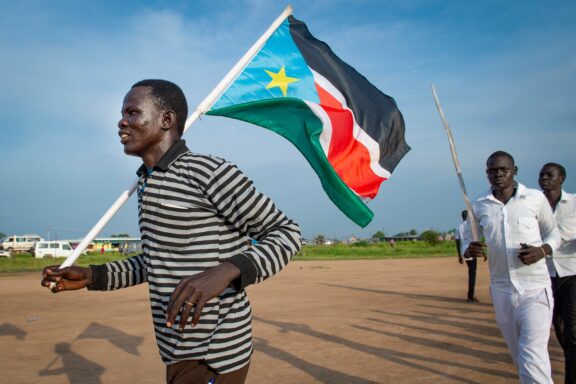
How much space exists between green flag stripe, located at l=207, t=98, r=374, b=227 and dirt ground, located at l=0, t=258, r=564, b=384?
195 cm

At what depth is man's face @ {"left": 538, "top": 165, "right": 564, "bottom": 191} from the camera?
5.95 m

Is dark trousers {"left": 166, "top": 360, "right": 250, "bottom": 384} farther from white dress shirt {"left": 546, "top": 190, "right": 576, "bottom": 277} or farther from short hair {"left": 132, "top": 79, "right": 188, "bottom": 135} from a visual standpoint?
white dress shirt {"left": 546, "top": 190, "right": 576, "bottom": 277}

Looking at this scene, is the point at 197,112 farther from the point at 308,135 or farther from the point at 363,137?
the point at 363,137

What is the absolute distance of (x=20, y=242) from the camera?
58.7 metres

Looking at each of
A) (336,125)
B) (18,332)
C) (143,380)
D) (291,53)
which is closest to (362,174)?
(336,125)

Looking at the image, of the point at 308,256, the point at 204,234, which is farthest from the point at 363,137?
the point at 308,256

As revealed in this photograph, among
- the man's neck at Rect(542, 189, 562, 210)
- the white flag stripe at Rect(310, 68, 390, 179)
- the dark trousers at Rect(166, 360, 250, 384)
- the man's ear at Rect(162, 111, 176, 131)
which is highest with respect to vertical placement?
the white flag stripe at Rect(310, 68, 390, 179)

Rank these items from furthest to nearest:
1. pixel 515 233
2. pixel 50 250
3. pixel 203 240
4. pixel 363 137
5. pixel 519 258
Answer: pixel 50 250 < pixel 363 137 < pixel 515 233 < pixel 519 258 < pixel 203 240

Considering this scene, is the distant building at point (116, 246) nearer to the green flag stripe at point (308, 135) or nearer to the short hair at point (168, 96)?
the green flag stripe at point (308, 135)

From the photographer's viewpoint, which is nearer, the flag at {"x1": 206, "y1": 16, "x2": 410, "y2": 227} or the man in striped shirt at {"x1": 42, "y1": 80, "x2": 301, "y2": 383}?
the man in striped shirt at {"x1": 42, "y1": 80, "x2": 301, "y2": 383}

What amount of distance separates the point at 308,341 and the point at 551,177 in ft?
13.4

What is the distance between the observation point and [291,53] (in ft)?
17.4

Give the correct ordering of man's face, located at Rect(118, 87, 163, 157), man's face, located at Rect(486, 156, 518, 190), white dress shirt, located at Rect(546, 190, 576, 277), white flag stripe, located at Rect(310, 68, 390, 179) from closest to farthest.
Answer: man's face, located at Rect(118, 87, 163, 157) → man's face, located at Rect(486, 156, 518, 190) → white flag stripe, located at Rect(310, 68, 390, 179) → white dress shirt, located at Rect(546, 190, 576, 277)

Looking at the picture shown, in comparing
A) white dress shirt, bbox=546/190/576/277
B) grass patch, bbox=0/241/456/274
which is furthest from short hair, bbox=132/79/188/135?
grass patch, bbox=0/241/456/274
